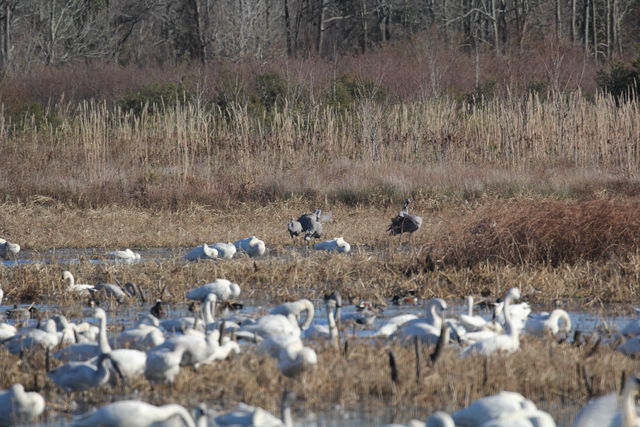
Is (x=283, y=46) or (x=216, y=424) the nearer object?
(x=216, y=424)

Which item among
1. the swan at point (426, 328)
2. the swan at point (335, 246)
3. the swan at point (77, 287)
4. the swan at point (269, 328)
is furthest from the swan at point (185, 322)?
the swan at point (335, 246)

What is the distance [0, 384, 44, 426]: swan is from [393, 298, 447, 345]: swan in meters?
2.50

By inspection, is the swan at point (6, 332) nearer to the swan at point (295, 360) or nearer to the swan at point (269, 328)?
the swan at point (269, 328)

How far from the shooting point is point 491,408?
4832 mm

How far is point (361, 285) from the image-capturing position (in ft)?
30.8

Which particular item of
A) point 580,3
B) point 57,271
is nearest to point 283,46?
point 580,3

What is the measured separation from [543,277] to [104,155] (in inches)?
403

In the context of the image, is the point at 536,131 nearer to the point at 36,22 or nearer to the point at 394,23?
the point at 36,22

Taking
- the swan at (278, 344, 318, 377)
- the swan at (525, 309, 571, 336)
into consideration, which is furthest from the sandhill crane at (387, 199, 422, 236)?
the swan at (278, 344, 318, 377)

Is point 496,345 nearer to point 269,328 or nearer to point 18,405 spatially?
point 269,328

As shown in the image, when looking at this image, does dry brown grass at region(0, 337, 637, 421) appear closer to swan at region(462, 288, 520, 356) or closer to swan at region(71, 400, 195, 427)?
swan at region(462, 288, 520, 356)

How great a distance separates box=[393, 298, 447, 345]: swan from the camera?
6645mm

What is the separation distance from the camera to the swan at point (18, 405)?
5119 millimetres

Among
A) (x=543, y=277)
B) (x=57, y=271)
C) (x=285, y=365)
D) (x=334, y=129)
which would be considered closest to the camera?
(x=285, y=365)
